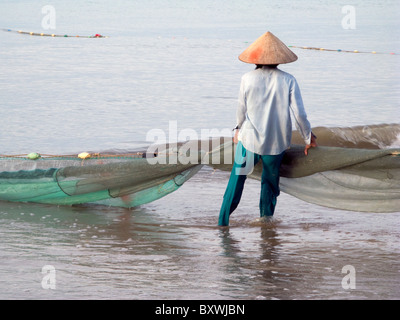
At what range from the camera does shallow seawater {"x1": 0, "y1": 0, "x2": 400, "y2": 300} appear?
434 centimetres

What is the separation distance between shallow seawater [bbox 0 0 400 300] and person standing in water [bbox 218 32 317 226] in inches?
22.5

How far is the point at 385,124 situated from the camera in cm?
1029

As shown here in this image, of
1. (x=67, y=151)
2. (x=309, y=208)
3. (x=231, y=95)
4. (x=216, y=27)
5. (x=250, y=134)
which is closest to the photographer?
(x=250, y=134)

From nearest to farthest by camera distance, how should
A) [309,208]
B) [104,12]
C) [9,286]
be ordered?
[9,286] < [309,208] < [104,12]

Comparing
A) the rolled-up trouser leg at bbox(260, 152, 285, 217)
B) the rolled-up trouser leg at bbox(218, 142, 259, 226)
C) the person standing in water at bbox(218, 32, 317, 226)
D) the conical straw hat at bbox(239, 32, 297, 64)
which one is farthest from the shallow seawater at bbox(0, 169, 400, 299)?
the conical straw hat at bbox(239, 32, 297, 64)

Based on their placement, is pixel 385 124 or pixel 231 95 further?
pixel 231 95

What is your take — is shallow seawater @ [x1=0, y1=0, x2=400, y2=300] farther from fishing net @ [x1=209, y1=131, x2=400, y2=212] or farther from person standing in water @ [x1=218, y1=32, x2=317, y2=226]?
person standing in water @ [x1=218, y1=32, x2=317, y2=226]

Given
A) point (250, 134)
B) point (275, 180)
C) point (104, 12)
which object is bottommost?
point (275, 180)

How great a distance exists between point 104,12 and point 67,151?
2218 centimetres

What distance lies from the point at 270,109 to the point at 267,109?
0.02 m

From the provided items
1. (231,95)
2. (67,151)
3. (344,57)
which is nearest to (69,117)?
(67,151)

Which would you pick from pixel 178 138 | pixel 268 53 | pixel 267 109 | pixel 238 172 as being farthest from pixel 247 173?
pixel 178 138

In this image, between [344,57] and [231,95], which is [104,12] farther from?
[231,95]

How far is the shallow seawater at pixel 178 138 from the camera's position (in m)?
4.34
